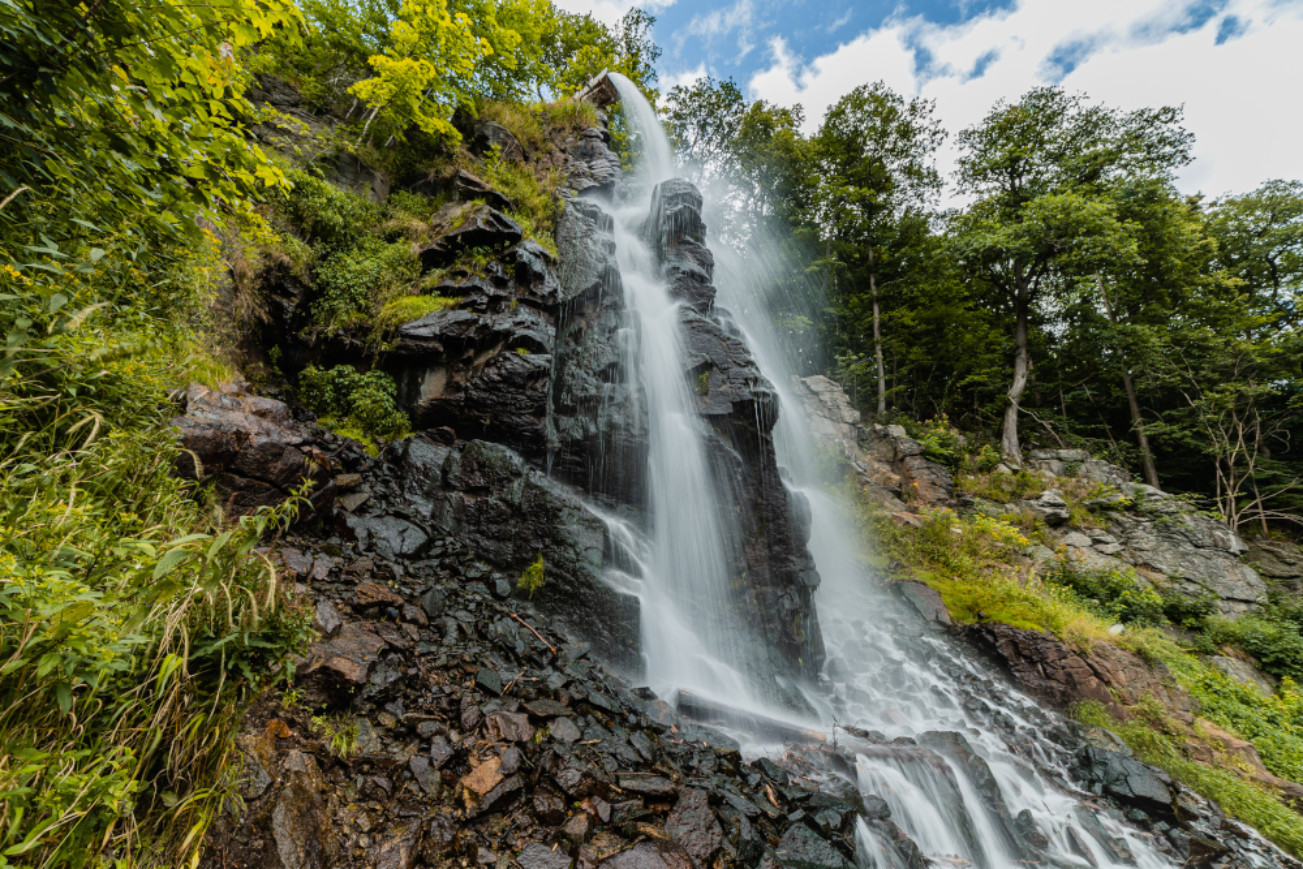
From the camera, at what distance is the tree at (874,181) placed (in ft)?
63.6

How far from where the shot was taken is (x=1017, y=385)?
→ 16844mm

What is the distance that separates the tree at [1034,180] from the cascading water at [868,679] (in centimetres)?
1096

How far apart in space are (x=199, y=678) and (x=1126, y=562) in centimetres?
1896

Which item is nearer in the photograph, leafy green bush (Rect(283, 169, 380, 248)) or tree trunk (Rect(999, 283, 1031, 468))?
leafy green bush (Rect(283, 169, 380, 248))

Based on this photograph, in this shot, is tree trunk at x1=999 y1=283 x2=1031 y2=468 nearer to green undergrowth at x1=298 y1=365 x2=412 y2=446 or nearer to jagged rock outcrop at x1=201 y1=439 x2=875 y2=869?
jagged rock outcrop at x1=201 y1=439 x2=875 y2=869

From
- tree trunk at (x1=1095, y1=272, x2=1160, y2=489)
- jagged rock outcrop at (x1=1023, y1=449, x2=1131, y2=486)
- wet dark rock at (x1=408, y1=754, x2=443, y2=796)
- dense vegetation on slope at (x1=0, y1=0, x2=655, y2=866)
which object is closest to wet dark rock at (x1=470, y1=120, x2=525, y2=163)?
dense vegetation on slope at (x1=0, y1=0, x2=655, y2=866)

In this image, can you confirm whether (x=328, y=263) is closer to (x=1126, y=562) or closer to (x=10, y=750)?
(x=10, y=750)

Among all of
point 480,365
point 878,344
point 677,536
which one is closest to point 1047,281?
point 878,344

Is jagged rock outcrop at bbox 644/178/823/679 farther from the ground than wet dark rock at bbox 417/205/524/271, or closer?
closer

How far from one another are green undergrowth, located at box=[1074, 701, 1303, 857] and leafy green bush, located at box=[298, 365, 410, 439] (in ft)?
42.9

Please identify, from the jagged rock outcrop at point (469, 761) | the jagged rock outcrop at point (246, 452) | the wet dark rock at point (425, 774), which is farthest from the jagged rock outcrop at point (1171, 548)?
the jagged rock outcrop at point (246, 452)

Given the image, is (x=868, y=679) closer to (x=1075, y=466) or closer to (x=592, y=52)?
(x=1075, y=466)

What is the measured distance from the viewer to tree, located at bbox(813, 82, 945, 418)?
1939 cm

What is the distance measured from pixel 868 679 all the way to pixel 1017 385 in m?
14.8
